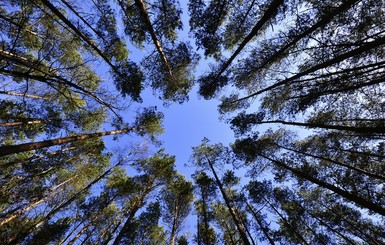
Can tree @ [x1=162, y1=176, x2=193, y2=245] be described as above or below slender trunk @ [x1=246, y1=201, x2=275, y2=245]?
above

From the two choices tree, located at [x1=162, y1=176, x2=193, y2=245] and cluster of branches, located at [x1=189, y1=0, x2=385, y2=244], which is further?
tree, located at [x1=162, y1=176, x2=193, y2=245]

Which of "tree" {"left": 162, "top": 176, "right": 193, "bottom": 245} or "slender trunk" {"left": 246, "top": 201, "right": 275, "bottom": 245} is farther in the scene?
"tree" {"left": 162, "top": 176, "right": 193, "bottom": 245}

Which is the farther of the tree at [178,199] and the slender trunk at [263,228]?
the tree at [178,199]

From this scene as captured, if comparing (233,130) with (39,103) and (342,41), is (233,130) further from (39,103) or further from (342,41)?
(39,103)

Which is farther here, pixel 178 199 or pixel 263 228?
pixel 178 199

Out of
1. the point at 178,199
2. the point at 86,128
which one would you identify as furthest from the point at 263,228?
the point at 86,128

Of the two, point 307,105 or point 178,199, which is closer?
point 307,105

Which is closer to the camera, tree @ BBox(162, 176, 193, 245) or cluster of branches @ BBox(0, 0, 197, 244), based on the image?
cluster of branches @ BBox(0, 0, 197, 244)

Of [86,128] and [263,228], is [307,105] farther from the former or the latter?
[86,128]

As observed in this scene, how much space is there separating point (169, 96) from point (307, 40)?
729cm

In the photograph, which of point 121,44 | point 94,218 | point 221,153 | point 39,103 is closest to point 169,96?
point 121,44

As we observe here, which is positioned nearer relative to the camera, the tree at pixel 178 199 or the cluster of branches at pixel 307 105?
the cluster of branches at pixel 307 105

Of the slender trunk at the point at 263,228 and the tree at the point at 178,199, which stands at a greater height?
the tree at the point at 178,199

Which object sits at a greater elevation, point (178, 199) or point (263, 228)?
point (178, 199)
